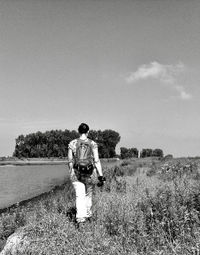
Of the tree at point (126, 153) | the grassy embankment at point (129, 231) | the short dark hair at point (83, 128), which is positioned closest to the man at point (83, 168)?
the short dark hair at point (83, 128)

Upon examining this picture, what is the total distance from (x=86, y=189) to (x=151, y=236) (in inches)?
89.2

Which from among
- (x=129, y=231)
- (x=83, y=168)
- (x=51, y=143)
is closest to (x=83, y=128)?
(x=83, y=168)

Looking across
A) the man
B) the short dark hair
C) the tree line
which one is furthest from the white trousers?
the tree line

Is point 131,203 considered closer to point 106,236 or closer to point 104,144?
point 106,236

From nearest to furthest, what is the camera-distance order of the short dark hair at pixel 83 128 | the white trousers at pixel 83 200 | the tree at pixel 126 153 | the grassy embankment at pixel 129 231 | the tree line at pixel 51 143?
1. the grassy embankment at pixel 129 231
2. the white trousers at pixel 83 200
3. the short dark hair at pixel 83 128
4. the tree line at pixel 51 143
5. the tree at pixel 126 153

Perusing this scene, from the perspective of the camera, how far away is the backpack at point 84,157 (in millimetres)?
6992

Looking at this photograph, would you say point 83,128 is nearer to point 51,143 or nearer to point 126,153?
point 51,143

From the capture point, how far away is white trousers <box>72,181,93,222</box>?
6.89 m

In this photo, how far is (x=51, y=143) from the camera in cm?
14338

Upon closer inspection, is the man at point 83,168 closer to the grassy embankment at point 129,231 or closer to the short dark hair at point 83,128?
the short dark hair at point 83,128

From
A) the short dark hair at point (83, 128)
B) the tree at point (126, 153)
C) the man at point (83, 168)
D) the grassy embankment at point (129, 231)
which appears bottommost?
the grassy embankment at point (129, 231)

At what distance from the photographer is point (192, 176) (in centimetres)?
1382

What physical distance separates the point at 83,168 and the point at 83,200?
26.4 inches

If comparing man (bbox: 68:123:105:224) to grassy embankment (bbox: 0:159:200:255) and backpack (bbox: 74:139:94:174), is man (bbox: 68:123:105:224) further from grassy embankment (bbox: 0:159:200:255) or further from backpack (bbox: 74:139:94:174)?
grassy embankment (bbox: 0:159:200:255)
